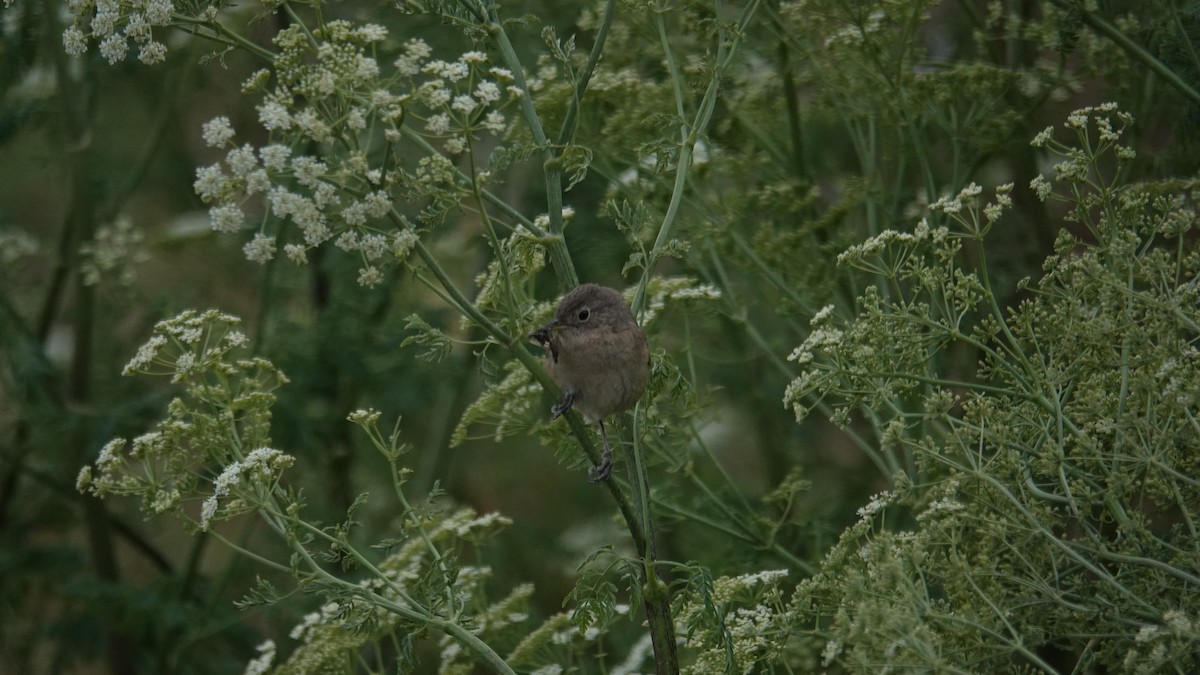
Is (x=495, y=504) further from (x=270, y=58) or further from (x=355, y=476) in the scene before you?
(x=270, y=58)

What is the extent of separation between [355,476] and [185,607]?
1.25 metres

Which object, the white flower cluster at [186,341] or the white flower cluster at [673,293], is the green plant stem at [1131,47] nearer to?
the white flower cluster at [673,293]

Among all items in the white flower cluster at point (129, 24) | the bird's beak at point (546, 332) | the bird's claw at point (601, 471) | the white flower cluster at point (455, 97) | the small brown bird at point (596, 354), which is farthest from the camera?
the bird's beak at point (546, 332)

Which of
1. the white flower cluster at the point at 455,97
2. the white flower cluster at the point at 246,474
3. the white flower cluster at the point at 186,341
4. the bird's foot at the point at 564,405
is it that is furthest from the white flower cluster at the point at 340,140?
the bird's foot at the point at 564,405

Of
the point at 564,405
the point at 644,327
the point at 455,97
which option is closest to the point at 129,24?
the point at 455,97

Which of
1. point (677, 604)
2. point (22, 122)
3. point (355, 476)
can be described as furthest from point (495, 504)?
point (677, 604)

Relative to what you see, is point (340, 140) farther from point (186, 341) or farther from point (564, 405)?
point (564, 405)

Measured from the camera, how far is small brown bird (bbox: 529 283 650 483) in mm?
3369

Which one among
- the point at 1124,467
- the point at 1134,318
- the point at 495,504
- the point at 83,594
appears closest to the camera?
the point at 1124,467

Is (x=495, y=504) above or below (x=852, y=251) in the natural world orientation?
below

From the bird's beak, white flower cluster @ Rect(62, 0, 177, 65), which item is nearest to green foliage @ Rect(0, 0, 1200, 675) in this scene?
white flower cluster @ Rect(62, 0, 177, 65)

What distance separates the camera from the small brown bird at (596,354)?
11.1 feet

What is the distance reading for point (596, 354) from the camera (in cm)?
346

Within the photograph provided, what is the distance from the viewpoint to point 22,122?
496 cm
